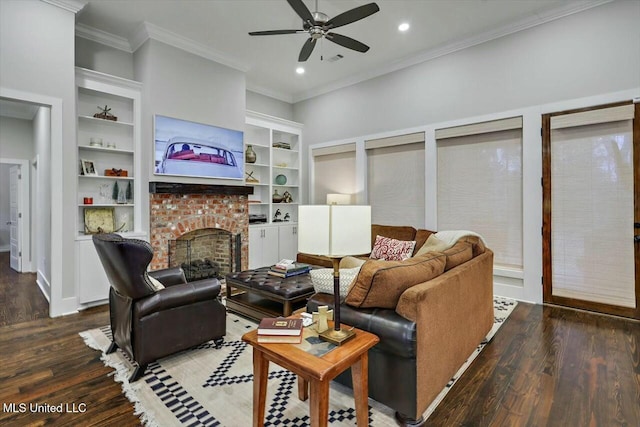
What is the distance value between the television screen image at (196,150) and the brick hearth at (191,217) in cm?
34

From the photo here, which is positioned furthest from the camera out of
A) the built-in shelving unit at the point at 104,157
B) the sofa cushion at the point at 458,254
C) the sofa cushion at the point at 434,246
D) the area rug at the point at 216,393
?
the built-in shelving unit at the point at 104,157

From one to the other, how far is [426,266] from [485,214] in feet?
9.43

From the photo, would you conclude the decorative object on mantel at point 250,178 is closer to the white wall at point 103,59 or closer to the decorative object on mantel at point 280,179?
the decorative object on mantel at point 280,179

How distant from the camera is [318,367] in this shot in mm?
1326

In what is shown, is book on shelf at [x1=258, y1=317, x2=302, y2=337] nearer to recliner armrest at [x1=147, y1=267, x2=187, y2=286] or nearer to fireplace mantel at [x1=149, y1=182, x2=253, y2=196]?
recliner armrest at [x1=147, y1=267, x2=187, y2=286]

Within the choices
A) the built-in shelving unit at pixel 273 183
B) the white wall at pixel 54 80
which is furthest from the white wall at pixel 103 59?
the built-in shelving unit at pixel 273 183

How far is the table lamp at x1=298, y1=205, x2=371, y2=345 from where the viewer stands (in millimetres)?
1544

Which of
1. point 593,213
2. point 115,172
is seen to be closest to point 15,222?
point 115,172

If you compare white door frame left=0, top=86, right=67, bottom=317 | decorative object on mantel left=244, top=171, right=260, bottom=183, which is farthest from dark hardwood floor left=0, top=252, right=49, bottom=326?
decorative object on mantel left=244, top=171, right=260, bottom=183

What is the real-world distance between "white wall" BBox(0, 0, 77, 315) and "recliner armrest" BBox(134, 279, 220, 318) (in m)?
2.05

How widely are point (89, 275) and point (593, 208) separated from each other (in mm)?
5778

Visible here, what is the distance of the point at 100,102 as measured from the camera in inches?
165

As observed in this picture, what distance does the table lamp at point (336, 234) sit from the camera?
5.07 feet

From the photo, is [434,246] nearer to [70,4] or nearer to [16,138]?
[70,4]
